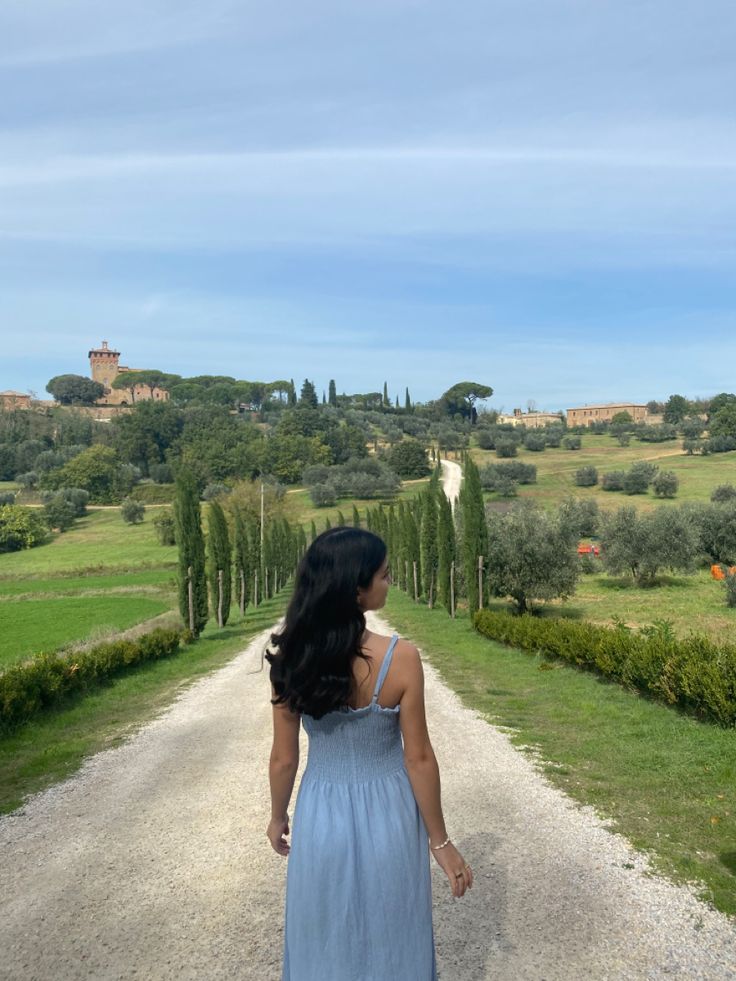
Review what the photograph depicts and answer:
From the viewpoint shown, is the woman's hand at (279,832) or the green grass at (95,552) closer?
the woman's hand at (279,832)

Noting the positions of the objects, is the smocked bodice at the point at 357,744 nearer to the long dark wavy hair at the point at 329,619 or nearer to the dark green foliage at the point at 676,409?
the long dark wavy hair at the point at 329,619

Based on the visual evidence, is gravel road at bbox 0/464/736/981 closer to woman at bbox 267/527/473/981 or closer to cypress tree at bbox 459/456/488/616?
woman at bbox 267/527/473/981

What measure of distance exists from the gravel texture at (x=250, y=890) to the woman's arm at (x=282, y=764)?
5.45 ft

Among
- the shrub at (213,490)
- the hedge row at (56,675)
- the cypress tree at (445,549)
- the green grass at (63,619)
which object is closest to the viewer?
the hedge row at (56,675)

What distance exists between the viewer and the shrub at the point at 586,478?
293 feet

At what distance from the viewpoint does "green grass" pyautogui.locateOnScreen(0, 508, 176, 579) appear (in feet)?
200

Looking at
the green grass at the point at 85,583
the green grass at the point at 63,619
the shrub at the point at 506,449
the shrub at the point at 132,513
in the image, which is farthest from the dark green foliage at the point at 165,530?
the shrub at the point at 506,449

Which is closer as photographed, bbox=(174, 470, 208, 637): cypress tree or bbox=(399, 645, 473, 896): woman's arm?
bbox=(399, 645, 473, 896): woman's arm

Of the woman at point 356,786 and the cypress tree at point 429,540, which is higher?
the woman at point 356,786

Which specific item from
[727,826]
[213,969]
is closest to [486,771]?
[727,826]

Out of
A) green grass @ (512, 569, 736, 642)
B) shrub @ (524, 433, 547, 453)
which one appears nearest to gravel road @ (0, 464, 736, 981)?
green grass @ (512, 569, 736, 642)

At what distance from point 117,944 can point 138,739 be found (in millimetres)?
6226

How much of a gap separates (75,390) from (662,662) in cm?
19284

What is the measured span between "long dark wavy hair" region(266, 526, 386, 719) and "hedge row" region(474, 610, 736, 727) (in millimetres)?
8613
